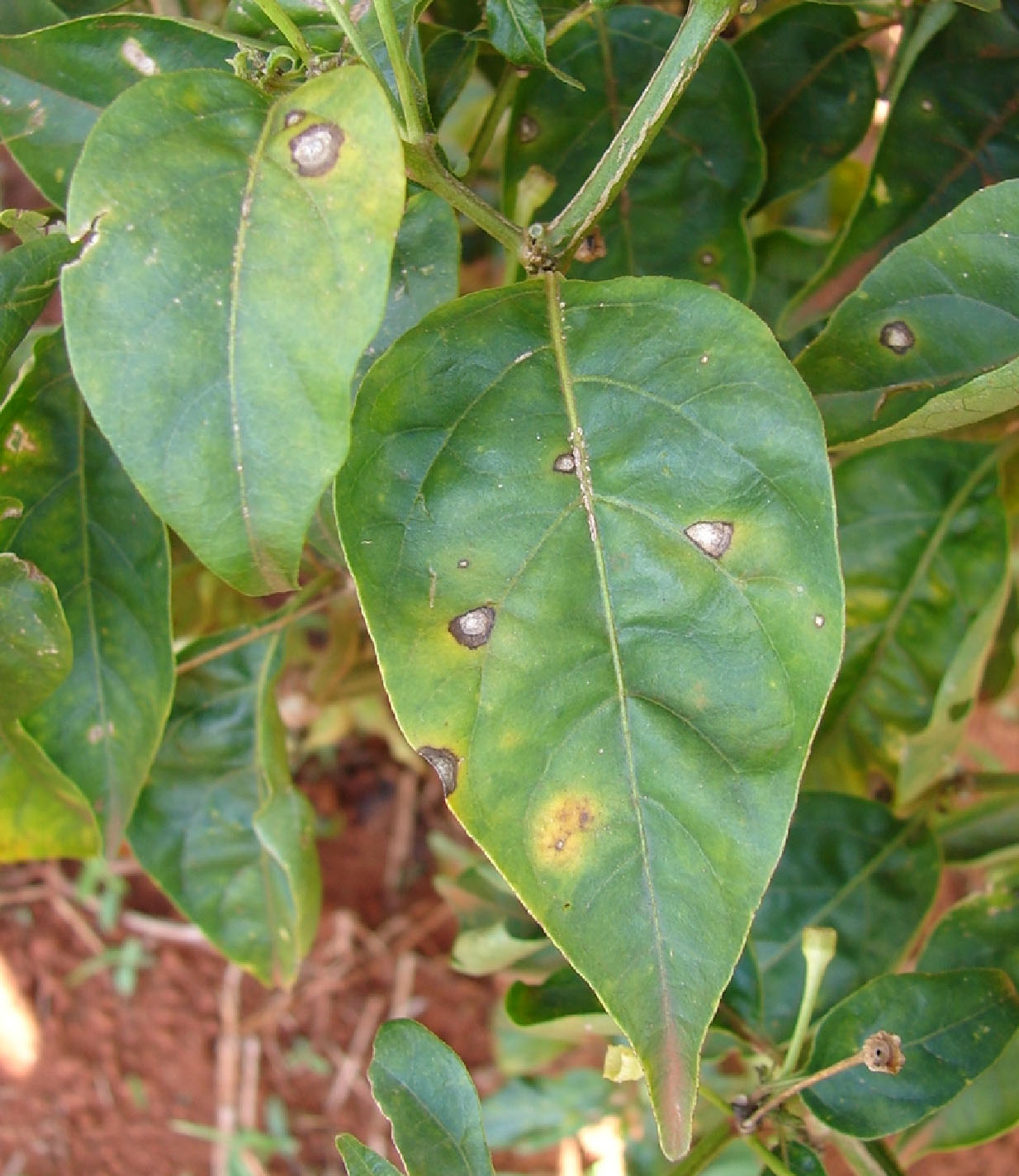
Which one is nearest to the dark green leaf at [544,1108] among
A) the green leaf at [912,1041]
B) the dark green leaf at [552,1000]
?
the dark green leaf at [552,1000]

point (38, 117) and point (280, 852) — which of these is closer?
point (38, 117)

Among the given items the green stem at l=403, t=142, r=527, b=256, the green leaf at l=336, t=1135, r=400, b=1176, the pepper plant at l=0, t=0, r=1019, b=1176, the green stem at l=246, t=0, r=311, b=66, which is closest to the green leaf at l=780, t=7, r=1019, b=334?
the pepper plant at l=0, t=0, r=1019, b=1176

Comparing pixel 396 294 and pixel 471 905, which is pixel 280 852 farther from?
pixel 396 294

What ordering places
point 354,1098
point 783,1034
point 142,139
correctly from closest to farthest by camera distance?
point 142,139 → point 783,1034 → point 354,1098

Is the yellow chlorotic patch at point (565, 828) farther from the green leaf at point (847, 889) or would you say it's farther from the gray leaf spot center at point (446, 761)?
the green leaf at point (847, 889)

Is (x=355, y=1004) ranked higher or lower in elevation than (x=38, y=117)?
lower

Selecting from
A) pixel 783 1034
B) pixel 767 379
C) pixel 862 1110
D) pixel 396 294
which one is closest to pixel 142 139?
pixel 396 294
